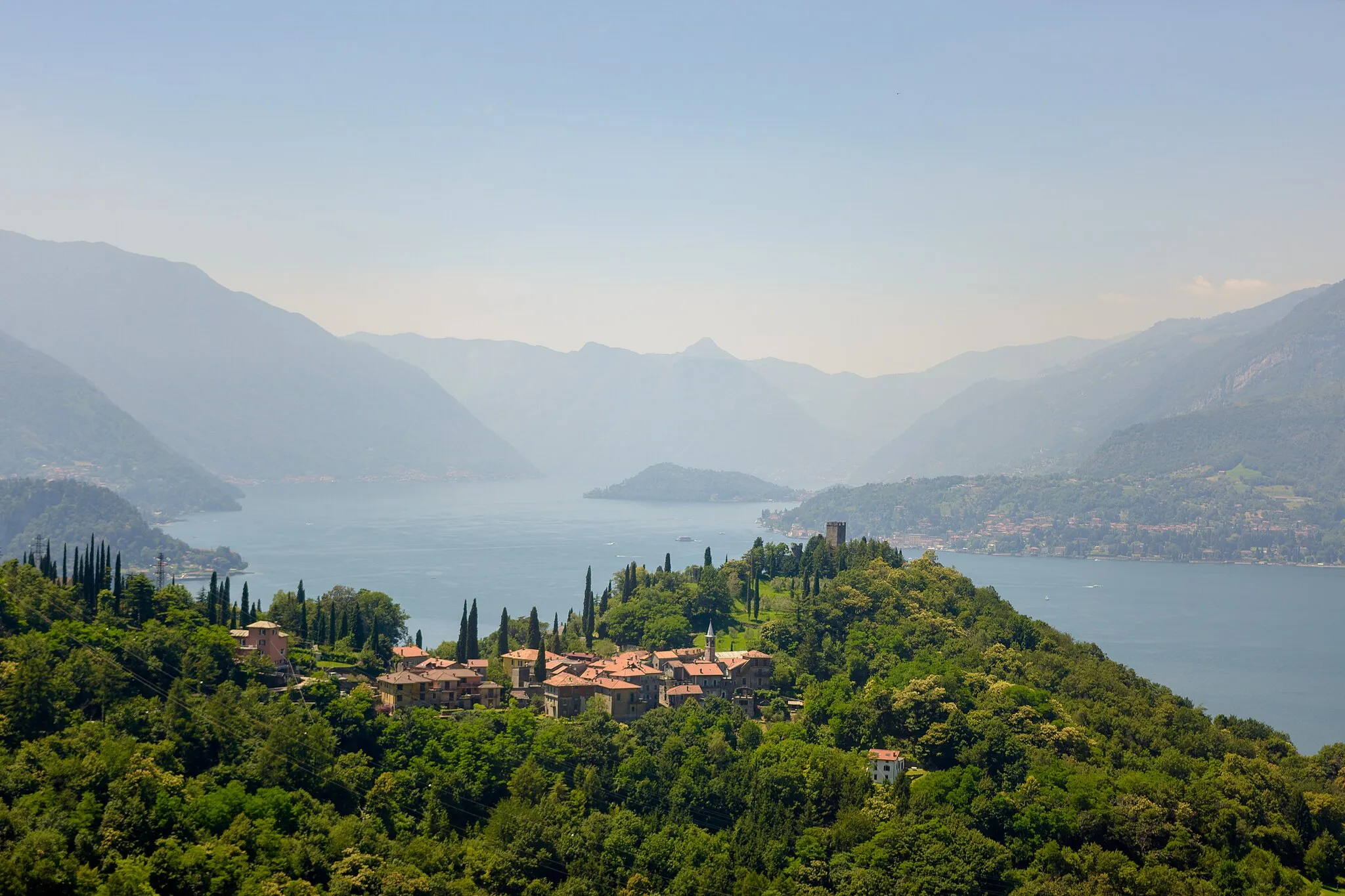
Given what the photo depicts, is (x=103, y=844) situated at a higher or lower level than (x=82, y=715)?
lower

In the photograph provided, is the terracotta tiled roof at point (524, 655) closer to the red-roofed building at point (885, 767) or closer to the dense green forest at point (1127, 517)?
the red-roofed building at point (885, 767)

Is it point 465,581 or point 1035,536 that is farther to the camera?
point 1035,536

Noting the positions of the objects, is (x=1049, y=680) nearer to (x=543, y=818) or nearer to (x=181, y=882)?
(x=543, y=818)

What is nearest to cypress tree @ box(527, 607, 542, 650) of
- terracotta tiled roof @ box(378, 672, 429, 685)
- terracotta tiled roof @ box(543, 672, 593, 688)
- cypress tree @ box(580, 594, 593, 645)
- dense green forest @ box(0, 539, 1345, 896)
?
cypress tree @ box(580, 594, 593, 645)

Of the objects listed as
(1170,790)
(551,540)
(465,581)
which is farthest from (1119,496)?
(1170,790)

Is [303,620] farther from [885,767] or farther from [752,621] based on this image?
[885,767]

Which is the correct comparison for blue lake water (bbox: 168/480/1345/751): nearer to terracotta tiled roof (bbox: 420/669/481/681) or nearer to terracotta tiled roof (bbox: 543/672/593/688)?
terracotta tiled roof (bbox: 543/672/593/688)
